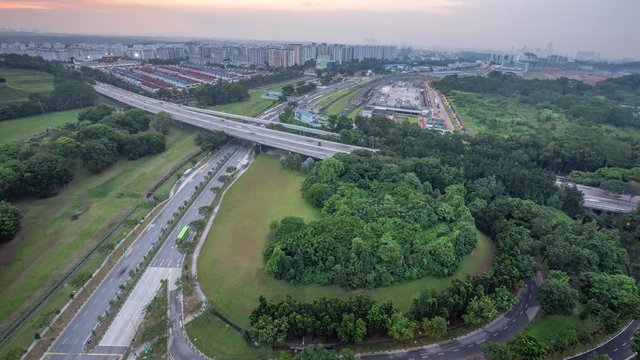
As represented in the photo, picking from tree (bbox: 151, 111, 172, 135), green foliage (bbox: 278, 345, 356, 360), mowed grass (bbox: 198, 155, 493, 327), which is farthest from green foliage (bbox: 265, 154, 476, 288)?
tree (bbox: 151, 111, 172, 135)

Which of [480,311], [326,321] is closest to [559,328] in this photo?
[480,311]

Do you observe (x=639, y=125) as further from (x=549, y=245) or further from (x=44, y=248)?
(x=44, y=248)

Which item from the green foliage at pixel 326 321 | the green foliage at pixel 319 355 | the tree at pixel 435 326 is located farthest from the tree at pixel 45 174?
the tree at pixel 435 326

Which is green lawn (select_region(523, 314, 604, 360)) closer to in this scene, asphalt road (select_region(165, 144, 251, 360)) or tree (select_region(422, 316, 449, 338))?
tree (select_region(422, 316, 449, 338))

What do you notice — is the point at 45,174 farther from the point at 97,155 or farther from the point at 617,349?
the point at 617,349

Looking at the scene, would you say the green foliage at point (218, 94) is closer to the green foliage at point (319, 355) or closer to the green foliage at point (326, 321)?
the green foliage at point (326, 321)

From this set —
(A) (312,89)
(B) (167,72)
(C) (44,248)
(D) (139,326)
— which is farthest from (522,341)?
(B) (167,72)
